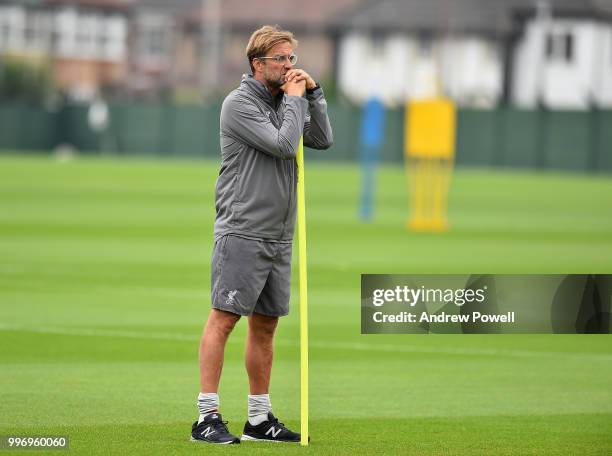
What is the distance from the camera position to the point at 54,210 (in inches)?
1155

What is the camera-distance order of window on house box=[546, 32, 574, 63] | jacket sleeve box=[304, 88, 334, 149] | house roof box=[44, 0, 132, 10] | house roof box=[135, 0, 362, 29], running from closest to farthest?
1. jacket sleeve box=[304, 88, 334, 149]
2. window on house box=[546, 32, 574, 63]
3. house roof box=[135, 0, 362, 29]
4. house roof box=[44, 0, 132, 10]

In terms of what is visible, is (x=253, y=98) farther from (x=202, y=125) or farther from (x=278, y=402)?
(x=202, y=125)

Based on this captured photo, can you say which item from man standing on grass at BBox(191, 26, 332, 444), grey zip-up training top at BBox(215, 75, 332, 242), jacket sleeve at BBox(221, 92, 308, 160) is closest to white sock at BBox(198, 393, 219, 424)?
man standing on grass at BBox(191, 26, 332, 444)

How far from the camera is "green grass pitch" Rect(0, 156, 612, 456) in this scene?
8336 millimetres

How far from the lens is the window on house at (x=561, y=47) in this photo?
88062 millimetres

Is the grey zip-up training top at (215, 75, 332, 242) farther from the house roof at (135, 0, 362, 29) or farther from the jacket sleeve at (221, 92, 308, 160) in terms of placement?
the house roof at (135, 0, 362, 29)

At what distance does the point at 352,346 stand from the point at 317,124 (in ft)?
15.0

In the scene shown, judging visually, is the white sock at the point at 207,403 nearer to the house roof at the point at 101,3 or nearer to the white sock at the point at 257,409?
the white sock at the point at 257,409

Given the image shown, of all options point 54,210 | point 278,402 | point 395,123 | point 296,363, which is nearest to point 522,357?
point 296,363

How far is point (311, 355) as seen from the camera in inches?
461

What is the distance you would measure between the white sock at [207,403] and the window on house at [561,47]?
81714mm

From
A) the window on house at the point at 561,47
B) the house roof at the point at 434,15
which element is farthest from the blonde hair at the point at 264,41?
the house roof at the point at 434,15

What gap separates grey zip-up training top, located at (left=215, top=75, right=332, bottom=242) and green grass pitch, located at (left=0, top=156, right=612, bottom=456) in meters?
1.19

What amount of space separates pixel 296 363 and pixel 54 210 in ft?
61.0
